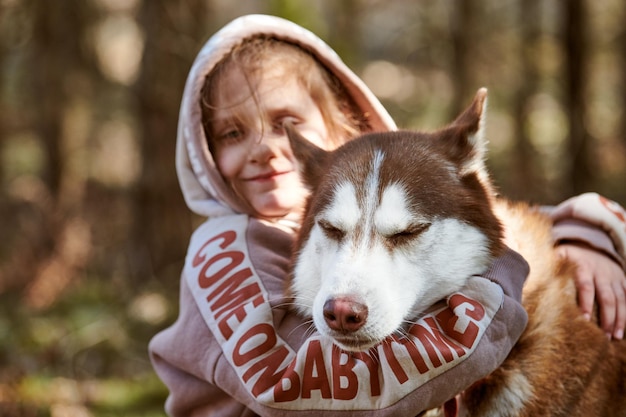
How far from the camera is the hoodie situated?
2244 millimetres

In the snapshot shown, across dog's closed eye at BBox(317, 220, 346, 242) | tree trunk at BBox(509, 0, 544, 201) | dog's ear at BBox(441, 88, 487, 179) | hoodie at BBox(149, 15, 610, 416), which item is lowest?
tree trunk at BBox(509, 0, 544, 201)

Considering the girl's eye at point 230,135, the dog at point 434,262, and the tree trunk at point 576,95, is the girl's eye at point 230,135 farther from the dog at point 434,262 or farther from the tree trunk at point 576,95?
the tree trunk at point 576,95

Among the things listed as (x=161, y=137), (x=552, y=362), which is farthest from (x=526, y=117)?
(x=552, y=362)

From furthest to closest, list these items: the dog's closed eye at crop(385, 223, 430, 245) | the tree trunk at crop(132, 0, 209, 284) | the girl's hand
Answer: the tree trunk at crop(132, 0, 209, 284), the girl's hand, the dog's closed eye at crop(385, 223, 430, 245)

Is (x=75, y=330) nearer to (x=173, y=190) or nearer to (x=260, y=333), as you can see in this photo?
(x=173, y=190)

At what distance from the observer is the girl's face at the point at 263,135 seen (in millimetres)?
3141

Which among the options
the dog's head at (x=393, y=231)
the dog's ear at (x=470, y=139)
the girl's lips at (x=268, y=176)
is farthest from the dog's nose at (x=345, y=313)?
the girl's lips at (x=268, y=176)

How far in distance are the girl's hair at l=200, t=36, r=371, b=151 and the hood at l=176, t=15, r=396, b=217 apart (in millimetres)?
34

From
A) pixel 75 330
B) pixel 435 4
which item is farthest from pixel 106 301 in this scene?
pixel 435 4

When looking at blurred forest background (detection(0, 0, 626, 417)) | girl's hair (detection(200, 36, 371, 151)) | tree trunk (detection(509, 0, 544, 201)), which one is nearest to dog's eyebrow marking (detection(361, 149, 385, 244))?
girl's hair (detection(200, 36, 371, 151))

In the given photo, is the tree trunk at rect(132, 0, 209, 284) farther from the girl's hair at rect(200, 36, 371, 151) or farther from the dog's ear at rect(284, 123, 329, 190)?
the dog's ear at rect(284, 123, 329, 190)

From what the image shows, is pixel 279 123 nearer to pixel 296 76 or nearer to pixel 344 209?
pixel 296 76

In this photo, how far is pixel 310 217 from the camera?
2.68 meters

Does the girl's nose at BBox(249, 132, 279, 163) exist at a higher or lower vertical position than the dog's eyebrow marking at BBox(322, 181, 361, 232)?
lower
